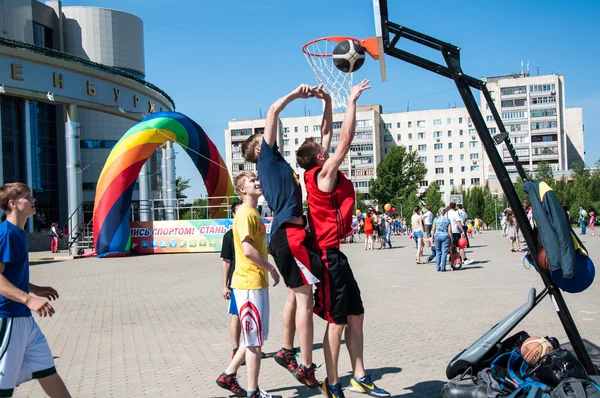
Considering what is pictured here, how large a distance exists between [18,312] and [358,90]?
9.76 feet

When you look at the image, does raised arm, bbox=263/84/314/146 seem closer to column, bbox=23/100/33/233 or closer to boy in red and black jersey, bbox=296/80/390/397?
boy in red and black jersey, bbox=296/80/390/397

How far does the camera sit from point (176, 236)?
2605 centimetres

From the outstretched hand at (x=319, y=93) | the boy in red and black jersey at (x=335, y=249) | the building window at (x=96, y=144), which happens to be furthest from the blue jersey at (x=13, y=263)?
the building window at (x=96, y=144)

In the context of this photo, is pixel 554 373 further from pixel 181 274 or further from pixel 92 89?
pixel 92 89

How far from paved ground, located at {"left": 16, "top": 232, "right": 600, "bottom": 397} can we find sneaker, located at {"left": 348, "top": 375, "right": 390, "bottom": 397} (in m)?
0.17

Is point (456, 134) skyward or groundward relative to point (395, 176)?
skyward

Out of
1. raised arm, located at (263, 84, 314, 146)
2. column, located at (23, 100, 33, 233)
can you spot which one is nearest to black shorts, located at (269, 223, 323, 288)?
raised arm, located at (263, 84, 314, 146)

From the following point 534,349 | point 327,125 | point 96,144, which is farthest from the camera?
point 96,144

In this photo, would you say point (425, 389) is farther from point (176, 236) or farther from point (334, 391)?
point (176, 236)

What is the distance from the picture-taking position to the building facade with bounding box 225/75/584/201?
10138cm

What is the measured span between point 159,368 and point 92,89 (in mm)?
30176

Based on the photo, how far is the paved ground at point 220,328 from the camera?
559cm

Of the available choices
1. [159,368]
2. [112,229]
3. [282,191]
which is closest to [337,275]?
[282,191]

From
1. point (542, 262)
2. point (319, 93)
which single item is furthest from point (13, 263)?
point (542, 262)
